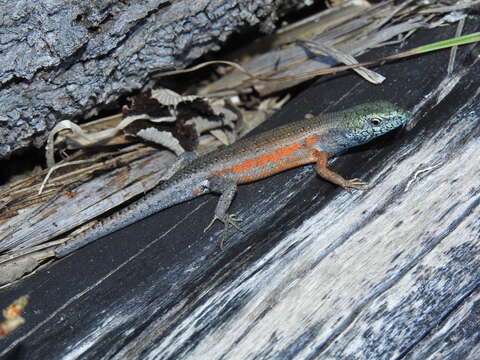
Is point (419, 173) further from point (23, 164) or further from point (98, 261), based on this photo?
point (23, 164)

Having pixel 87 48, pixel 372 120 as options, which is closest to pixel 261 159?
pixel 372 120

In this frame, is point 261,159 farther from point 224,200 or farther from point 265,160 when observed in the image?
point 224,200

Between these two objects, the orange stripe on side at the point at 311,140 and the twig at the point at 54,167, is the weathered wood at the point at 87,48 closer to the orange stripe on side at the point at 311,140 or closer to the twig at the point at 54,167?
the twig at the point at 54,167

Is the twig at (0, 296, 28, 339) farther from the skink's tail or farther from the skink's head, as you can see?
the skink's head

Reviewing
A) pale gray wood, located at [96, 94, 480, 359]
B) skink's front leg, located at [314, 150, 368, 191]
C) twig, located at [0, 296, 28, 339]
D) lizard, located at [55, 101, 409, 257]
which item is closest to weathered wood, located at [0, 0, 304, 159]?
lizard, located at [55, 101, 409, 257]

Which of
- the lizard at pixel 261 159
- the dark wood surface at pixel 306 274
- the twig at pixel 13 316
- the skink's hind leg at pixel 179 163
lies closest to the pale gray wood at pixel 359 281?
the dark wood surface at pixel 306 274

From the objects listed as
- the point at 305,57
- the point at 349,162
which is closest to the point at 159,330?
the point at 349,162
